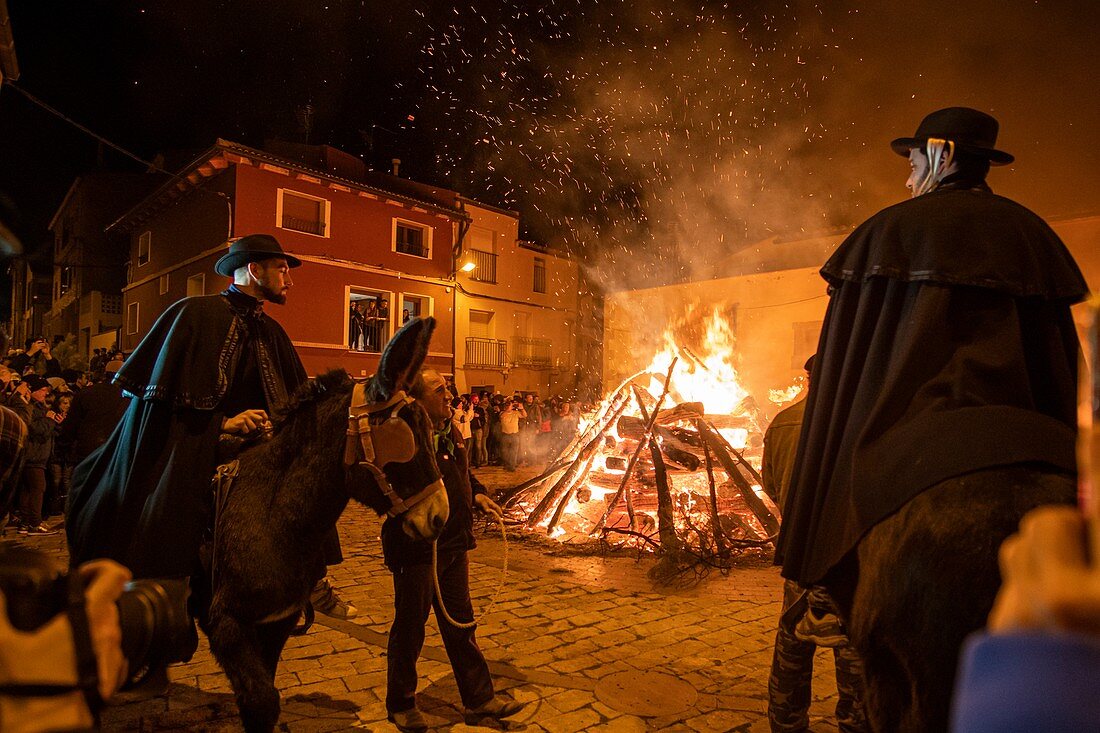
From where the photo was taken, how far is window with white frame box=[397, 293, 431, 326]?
2833cm

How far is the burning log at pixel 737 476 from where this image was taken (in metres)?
9.67

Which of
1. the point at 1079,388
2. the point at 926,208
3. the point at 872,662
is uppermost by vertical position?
the point at 926,208

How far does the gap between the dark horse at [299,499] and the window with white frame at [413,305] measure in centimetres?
2523

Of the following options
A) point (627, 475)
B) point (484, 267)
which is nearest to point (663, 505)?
point (627, 475)

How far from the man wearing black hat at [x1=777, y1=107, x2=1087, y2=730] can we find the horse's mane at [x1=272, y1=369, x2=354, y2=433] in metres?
2.48

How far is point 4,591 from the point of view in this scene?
1.19 metres

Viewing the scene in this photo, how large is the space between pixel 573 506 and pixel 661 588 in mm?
3557

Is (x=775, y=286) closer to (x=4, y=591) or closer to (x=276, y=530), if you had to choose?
(x=276, y=530)

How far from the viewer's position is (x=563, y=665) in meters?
5.37

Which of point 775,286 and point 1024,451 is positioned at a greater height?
point 775,286

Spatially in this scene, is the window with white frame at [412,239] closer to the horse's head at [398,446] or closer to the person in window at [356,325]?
the person in window at [356,325]

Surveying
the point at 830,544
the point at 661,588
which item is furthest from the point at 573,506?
the point at 830,544

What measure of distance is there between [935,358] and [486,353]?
29581mm

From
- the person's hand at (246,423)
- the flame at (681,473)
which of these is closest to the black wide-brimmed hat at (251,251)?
the person's hand at (246,423)
